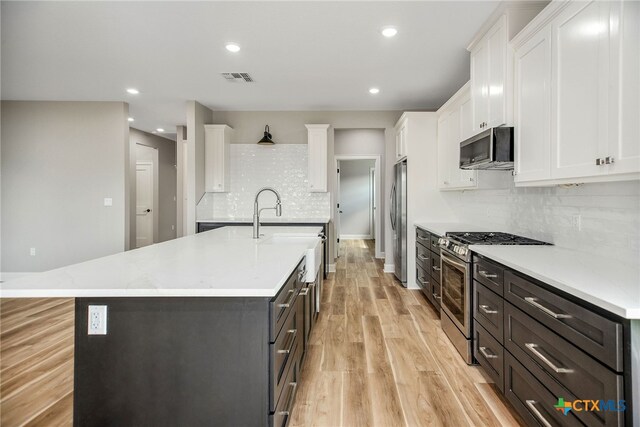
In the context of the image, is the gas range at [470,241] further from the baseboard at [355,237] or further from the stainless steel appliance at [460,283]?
the baseboard at [355,237]

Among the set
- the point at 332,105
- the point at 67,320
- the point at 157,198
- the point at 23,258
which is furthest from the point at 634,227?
the point at 157,198

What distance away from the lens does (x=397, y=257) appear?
484cm

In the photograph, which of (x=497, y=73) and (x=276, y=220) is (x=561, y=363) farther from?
(x=276, y=220)

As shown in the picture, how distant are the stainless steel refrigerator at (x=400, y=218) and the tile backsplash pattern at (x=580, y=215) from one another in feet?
4.40

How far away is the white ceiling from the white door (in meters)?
2.84

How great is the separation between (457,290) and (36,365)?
312 cm

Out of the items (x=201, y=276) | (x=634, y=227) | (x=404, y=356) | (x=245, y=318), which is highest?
(x=634, y=227)

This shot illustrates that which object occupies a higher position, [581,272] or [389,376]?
[581,272]

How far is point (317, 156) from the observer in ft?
17.1

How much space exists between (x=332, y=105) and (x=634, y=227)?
161 inches

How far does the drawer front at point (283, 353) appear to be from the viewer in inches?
48.6

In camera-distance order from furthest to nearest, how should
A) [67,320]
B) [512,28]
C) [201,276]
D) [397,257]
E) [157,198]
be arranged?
[157,198] < [397,257] < [67,320] < [512,28] < [201,276]

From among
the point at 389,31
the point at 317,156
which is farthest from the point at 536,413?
the point at 317,156

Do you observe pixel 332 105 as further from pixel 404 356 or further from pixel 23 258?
pixel 23 258
